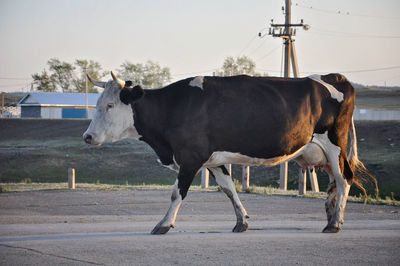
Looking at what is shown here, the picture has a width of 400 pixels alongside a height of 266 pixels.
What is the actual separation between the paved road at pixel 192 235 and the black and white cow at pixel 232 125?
0.71 m

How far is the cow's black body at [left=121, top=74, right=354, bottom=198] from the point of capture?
414 inches

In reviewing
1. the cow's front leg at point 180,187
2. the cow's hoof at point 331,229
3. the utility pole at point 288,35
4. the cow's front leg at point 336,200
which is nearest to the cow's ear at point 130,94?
the cow's front leg at point 180,187

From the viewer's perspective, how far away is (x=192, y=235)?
10.2 meters

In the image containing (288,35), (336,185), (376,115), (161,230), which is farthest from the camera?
(376,115)

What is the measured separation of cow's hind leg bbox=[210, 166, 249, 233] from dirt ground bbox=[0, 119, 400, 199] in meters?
22.3

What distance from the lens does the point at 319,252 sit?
28.6ft

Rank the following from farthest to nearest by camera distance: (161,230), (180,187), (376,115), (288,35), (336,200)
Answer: (376,115) → (288,35) → (336,200) → (180,187) → (161,230)

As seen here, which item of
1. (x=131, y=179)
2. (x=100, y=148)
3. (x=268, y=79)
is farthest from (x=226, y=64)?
(x=268, y=79)

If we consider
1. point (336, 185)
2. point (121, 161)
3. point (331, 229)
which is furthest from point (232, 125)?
point (121, 161)

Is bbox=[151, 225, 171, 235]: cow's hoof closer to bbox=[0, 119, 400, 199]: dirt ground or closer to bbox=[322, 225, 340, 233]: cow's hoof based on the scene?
bbox=[322, 225, 340, 233]: cow's hoof

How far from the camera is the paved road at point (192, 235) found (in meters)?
8.25

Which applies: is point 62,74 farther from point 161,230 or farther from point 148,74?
point 161,230

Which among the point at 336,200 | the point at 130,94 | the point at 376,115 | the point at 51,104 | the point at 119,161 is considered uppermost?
the point at 130,94

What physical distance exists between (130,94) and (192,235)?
2.50 m
